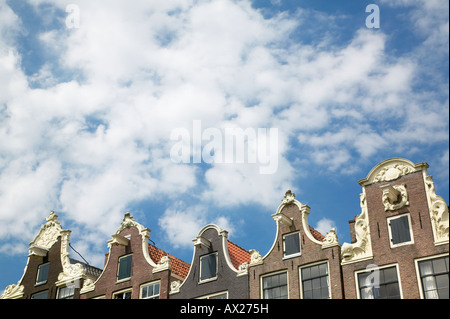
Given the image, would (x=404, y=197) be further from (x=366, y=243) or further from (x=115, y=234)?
(x=115, y=234)

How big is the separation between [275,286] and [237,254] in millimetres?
4270

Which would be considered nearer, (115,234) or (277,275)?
(277,275)

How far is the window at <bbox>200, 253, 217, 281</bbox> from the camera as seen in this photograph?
2416 centimetres

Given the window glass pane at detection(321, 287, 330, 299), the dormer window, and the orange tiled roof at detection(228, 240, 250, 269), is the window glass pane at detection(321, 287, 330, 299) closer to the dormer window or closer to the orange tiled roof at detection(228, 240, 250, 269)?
the dormer window

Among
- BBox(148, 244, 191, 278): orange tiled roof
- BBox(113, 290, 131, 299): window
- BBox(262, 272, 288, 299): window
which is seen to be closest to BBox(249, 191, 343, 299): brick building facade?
BBox(262, 272, 288, 299): window

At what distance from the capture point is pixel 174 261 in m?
27.8

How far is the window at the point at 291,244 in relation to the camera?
2258cm

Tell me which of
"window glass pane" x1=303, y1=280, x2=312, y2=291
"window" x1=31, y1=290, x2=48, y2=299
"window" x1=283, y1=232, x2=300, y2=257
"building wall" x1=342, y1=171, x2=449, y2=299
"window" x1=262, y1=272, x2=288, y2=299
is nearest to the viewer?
"building wall" x1=342, y1=171, x2=449, y2=299

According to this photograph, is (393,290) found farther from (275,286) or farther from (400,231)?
(275,286)

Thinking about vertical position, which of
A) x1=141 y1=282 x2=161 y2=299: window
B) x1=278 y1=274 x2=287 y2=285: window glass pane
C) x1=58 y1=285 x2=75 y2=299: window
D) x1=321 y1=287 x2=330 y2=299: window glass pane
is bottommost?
x1=321 y1=287 x2=330 y2=299: window glass pane

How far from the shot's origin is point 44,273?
1156 inches

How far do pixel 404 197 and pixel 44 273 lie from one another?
1903 cm

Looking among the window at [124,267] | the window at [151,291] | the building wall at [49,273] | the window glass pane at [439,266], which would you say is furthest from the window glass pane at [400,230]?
the building wall at [49,273]
